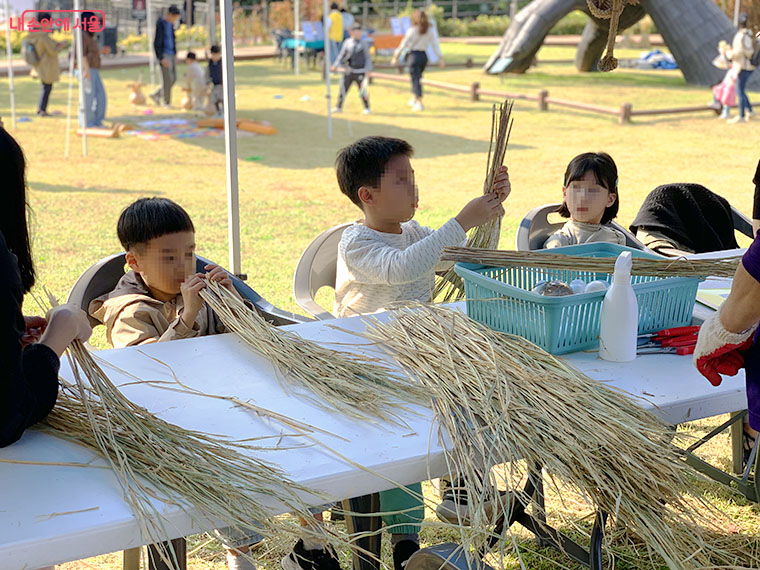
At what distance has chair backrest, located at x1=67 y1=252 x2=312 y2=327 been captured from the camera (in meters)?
2.37

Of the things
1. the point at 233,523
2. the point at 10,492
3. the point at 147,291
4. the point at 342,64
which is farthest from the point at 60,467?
the point at 342,64

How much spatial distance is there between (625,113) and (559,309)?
34.4ft

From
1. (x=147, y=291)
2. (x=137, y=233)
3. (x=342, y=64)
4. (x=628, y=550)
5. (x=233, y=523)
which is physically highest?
(x=342, y=64)

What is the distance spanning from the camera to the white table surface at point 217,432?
129 centimetres

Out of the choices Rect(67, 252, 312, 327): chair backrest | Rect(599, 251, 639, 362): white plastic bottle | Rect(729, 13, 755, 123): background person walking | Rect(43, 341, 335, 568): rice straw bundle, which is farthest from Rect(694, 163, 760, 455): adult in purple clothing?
Rect(729, 13, 755, 123): background person walking

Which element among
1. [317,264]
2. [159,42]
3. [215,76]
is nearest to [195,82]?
[215,76]

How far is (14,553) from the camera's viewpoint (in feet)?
4.05

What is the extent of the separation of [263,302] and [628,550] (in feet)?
4.19

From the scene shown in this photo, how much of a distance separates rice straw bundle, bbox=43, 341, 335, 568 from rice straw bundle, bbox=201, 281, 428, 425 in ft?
0.90

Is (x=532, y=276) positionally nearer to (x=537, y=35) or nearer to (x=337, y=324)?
(x=337, y=324)

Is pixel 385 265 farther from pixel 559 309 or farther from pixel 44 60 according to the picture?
pixel 44 60

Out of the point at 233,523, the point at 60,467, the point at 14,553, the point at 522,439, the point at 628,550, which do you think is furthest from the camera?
the point at 628,550

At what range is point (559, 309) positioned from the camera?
6.31 feet

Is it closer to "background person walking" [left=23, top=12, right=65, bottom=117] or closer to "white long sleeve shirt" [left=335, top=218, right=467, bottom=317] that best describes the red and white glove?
"white long sleeve shirt" [left=335, top=218, right=467, bottom=317]
